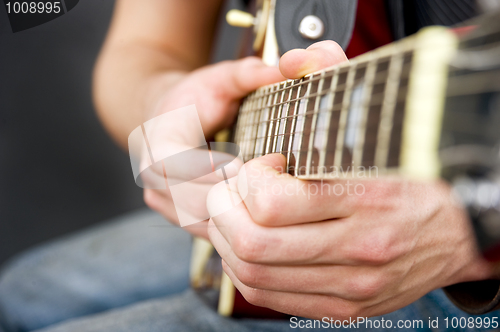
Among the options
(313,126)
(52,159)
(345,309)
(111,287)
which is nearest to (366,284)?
(345,309)

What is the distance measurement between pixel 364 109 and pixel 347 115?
17 millimetres

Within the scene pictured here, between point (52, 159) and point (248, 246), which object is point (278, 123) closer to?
point (248, 246)

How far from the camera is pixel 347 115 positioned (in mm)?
238

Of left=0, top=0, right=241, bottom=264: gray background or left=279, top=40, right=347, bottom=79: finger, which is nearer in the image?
left=279, top=40, right=347, bottom=79: finger

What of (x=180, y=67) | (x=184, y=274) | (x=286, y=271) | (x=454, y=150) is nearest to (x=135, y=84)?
(x=180, y=67)

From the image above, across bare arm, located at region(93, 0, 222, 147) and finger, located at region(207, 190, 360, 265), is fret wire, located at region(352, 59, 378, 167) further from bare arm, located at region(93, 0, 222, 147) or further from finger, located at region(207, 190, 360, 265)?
bare arm, located at region(93, 0, 222, 147)

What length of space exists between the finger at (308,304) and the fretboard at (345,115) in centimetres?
13

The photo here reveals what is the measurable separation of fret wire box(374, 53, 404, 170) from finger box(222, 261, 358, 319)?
7.5 inches

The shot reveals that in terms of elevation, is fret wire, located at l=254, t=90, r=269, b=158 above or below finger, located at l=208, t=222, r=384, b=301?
above

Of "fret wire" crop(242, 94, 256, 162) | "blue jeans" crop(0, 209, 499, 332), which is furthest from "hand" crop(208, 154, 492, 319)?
"blue jeans" crop(0, 209, 499, 332)

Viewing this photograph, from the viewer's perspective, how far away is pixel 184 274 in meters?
0.72

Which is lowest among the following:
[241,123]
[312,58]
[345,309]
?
[345,309]

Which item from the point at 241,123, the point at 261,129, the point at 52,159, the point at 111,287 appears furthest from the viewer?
the point at 52,159

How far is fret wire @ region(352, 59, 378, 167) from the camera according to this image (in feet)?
0.72
